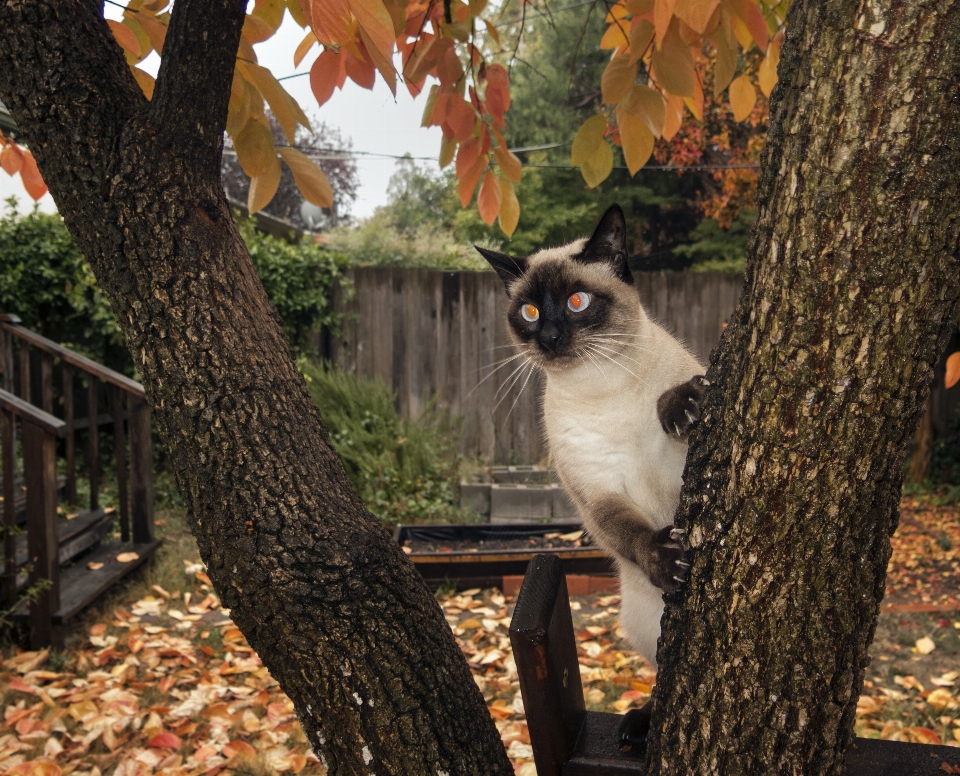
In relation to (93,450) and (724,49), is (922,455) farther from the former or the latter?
(93,450)

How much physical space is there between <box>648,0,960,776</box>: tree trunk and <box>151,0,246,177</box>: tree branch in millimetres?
963

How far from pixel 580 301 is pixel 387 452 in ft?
13.6

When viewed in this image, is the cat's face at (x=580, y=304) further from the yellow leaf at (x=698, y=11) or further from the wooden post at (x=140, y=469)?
the wooden post at (x=140, y=469)

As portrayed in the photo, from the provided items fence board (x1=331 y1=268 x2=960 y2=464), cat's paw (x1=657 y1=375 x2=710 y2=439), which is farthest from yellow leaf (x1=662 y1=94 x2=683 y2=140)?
fence board (x1=331 y1=268 x2=960 y2=464)

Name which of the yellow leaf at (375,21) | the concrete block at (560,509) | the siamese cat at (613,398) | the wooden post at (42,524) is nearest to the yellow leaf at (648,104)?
the siamese cat at (613,398)

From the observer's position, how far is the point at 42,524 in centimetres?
407

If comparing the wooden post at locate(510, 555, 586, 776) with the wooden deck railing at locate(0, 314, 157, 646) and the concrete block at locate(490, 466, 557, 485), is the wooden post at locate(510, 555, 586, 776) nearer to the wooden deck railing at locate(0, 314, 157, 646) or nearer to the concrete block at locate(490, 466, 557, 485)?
the wooden deck railing at locate(0, 314, 157, 646)

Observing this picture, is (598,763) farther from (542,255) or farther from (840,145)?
(542,255)

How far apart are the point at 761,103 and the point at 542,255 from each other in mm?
7772

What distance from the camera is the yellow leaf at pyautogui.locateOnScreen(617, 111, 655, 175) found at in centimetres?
190

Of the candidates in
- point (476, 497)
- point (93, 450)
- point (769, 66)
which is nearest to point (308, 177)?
point (769, 66)

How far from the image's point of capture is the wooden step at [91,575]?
414 centimetres

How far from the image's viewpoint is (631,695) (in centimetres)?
354

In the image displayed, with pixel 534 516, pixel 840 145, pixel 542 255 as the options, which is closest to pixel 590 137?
pixel 542 255
